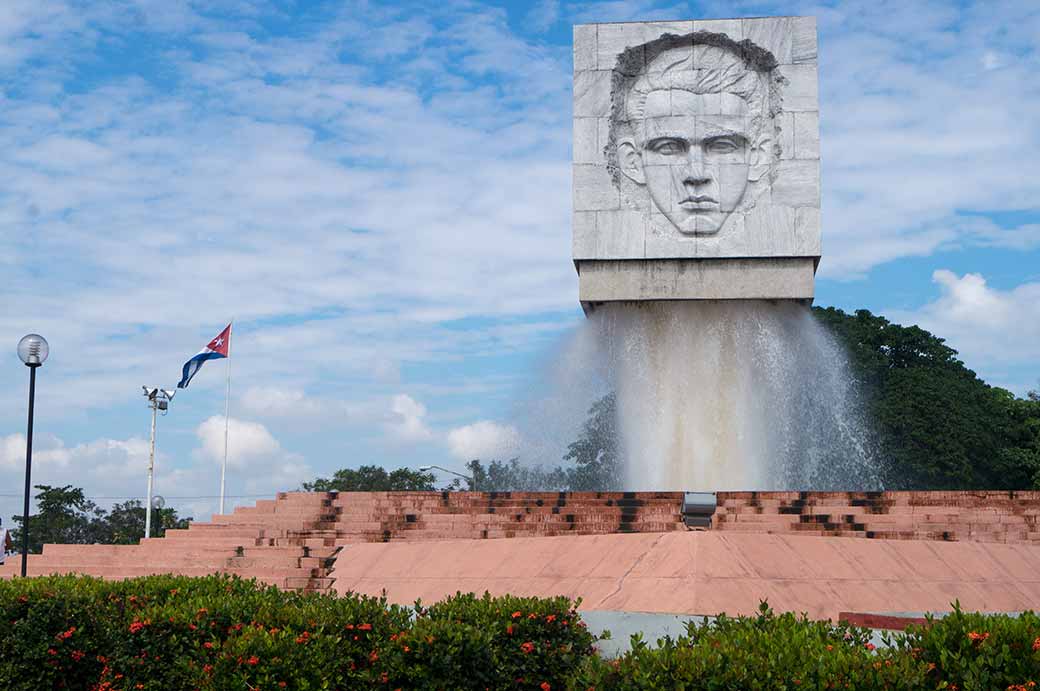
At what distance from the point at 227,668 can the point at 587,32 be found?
18636mm

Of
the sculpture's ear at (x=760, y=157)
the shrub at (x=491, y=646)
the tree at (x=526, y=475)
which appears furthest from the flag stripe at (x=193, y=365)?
the shrub at (x=491, y=646)

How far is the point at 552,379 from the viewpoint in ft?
81.4

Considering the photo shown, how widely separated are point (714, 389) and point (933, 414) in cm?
1218

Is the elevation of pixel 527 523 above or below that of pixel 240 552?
above

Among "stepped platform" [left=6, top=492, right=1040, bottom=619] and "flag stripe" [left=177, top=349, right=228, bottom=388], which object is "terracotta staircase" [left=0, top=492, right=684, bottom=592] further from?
"flag stripe" [left=177, top=349, right=228, bottom=388]

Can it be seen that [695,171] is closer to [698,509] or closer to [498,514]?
[498,514]

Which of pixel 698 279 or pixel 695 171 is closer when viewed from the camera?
pixel 698 279

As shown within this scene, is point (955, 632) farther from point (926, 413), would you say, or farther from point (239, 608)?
point (926, 413)

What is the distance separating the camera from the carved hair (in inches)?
887

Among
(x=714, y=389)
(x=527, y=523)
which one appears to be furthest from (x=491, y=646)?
(x=714, y=389)

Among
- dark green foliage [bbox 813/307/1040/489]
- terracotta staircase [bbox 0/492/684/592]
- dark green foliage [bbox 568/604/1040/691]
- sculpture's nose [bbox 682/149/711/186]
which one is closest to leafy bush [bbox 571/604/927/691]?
dark green foliage [bbox 568/604/1040/691]

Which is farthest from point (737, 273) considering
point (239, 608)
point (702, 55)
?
point (239, 608)

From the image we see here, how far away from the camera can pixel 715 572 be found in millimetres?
10969

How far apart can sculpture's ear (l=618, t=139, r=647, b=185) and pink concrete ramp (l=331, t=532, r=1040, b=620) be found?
34.6 feet
